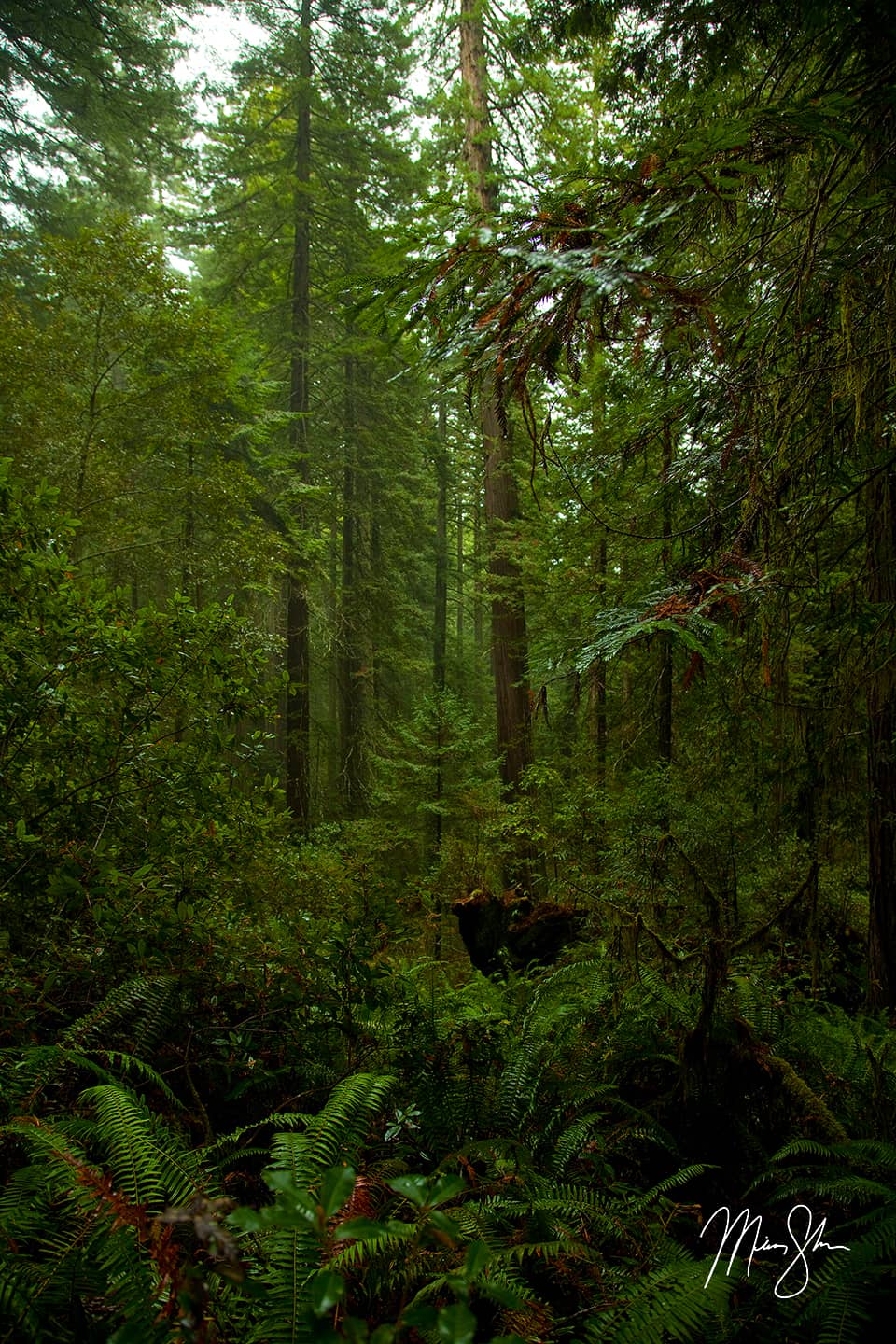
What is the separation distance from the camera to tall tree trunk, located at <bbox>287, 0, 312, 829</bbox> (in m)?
13.0

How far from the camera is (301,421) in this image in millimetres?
13953

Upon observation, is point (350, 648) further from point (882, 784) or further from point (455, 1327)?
point (455, 1327)

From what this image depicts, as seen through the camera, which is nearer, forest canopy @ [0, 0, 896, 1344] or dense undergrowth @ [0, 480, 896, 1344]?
dense undergrowth @ [0, 480, 896, 1344]

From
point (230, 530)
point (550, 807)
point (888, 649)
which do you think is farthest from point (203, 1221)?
point (230, 530)

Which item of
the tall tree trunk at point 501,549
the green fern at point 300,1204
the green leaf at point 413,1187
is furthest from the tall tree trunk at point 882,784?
the tall tree trunk at point 501,549

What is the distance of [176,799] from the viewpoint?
364 cm

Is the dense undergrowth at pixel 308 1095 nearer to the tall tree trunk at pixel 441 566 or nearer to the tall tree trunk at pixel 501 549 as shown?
the tall tree trunk at pixel 501 549

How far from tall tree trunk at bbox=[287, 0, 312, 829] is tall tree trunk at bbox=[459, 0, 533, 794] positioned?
421 centimetres

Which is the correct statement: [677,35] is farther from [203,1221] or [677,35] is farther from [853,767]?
[203,1221]

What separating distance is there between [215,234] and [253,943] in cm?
1528

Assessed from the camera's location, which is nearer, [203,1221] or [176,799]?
[203,1221]

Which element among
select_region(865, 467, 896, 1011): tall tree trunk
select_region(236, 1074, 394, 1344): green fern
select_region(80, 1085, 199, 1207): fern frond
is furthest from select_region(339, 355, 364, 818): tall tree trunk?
select_region(80, 1085, 199, 1207): fern frond

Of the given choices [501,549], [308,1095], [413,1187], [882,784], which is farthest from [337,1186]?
[501,549]

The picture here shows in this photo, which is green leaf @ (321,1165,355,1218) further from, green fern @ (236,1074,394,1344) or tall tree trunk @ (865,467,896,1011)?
tall tree trunk @ (865,467,896,1011)
